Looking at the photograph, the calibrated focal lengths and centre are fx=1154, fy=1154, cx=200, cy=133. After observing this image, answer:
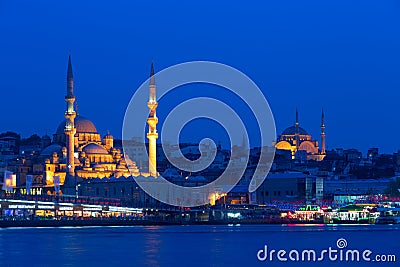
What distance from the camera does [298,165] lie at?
5487 inches

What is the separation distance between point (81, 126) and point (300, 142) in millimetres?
54839

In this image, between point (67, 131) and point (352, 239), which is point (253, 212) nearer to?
point (67, 131)

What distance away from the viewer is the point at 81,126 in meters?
115

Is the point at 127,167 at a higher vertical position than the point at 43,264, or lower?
higher

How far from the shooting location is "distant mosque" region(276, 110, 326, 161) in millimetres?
157375

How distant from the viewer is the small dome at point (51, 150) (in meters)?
111

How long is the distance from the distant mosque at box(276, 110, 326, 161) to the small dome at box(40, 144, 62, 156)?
48.6 m

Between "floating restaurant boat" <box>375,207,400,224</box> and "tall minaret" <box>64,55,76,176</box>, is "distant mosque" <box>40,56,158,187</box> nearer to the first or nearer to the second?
"tall minaret" <box>64,55,76,176</box>

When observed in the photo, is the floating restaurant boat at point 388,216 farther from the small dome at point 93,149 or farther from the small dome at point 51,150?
the small dome at point 51,150

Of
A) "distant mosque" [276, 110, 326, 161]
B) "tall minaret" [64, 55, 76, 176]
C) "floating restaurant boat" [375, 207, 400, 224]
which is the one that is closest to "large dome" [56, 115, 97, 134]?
"tall minaret" [64, 55, 76, 176]

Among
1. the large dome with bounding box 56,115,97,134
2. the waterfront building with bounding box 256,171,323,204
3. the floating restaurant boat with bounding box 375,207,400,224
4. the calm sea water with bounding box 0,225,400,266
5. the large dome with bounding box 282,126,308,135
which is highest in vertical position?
the large dome with bounding box 282,126,308,135

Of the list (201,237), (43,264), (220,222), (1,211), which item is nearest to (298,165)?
(220,222)

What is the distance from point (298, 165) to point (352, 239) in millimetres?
84950

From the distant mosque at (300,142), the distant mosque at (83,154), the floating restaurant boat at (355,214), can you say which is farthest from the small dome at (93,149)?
the distant mosque at (300,142)
